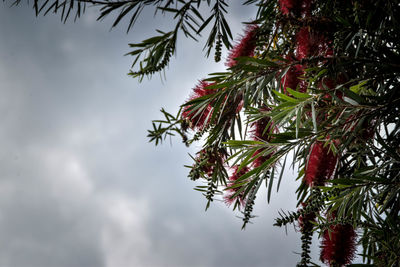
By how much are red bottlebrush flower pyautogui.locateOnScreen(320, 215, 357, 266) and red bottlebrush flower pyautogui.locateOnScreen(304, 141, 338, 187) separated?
0.44 feet

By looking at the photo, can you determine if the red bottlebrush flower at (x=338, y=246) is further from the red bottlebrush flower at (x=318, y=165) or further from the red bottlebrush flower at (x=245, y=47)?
the red bottlebrush flower at (x=245, y=47)

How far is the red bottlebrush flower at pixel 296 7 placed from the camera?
2.71 feet

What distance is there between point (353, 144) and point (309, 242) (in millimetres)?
286

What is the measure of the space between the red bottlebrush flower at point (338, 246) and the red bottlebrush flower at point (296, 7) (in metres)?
0.45

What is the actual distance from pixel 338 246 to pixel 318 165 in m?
0.20

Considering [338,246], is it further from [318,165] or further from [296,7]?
[296,7]

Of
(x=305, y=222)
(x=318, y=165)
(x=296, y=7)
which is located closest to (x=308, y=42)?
(x=296, y=7)

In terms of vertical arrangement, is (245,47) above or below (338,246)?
above

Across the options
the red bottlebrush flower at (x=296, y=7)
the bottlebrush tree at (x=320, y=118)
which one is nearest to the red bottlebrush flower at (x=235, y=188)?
the bottlebrush tree at (x=320, y=118)

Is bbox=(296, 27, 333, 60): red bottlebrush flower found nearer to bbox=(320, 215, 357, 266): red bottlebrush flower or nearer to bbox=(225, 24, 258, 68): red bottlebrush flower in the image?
bbox=(225, 24, 258, 68): red bottlebrush flower

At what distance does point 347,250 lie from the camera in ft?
2.82

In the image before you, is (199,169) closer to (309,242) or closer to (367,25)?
(309,242)

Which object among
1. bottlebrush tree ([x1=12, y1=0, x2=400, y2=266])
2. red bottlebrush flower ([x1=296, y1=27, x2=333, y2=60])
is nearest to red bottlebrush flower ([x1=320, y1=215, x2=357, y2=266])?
bottlebrush tree ([x1=12, y1=0, x2=400, y2=266])

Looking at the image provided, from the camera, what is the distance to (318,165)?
0.77 m
